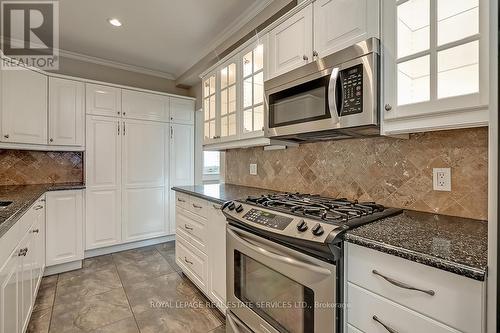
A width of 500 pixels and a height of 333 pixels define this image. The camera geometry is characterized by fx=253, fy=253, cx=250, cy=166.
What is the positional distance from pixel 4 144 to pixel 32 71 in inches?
32.4

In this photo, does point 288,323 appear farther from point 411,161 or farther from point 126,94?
point 126,94

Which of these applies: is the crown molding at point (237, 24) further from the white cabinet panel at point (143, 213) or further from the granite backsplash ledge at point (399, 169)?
the white cabinet panel at point (143, 213)

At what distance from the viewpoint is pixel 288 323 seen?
50.7 inches

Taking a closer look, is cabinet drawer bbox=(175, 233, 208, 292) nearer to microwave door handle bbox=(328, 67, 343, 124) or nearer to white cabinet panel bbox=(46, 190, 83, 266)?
white cabinet panel bbox=(46, 190, 83, 266)

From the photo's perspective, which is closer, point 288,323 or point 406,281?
point 406,281

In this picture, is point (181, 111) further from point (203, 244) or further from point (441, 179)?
point (441, 179)

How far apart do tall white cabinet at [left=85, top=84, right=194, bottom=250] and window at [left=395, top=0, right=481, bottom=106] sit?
3188mm

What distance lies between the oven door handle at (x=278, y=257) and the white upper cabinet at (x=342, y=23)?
1146mm

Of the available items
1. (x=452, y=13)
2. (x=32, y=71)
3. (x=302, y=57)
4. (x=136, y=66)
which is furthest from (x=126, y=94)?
(x=452, y=13)

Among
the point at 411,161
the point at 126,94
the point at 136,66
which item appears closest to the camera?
the point at 411,161

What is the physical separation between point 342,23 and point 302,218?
43.0 inches

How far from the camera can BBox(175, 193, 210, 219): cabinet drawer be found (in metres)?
2.10

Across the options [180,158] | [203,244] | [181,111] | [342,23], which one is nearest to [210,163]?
[180,158]

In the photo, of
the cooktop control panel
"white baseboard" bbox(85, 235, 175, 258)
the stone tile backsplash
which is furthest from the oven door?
the stone tile backsplash
